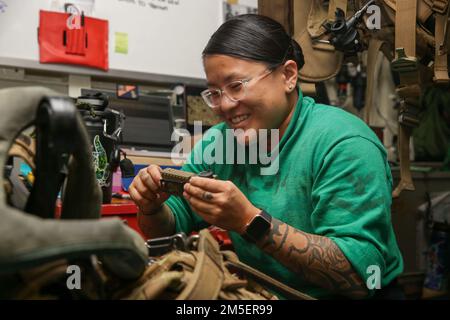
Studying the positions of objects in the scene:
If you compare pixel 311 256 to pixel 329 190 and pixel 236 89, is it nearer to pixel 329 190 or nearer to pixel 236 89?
pixel 329 190

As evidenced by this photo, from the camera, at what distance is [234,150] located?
1.30m

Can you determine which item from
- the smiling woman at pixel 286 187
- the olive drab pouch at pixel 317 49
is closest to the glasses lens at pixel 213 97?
the smiling woman at pixel 286 187

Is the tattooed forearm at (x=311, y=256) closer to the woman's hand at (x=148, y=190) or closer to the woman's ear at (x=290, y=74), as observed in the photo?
the woman's hand at (x=148, y=190)

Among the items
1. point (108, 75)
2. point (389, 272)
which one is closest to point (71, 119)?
point (389, 272)

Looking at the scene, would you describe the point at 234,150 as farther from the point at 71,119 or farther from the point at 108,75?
the point at 108,75

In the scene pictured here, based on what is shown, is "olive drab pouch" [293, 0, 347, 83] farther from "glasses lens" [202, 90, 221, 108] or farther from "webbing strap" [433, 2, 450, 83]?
"glasses lens" [202, 90, 221, 108]

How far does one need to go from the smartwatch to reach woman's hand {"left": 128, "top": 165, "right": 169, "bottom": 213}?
25cm

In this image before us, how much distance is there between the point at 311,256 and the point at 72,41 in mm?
1698

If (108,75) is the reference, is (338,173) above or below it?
below

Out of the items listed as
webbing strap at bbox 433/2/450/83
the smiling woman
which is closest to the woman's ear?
the smiling woman

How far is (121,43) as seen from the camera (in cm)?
237

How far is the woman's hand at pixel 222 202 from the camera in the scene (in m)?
0.91

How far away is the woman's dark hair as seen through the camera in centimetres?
115
